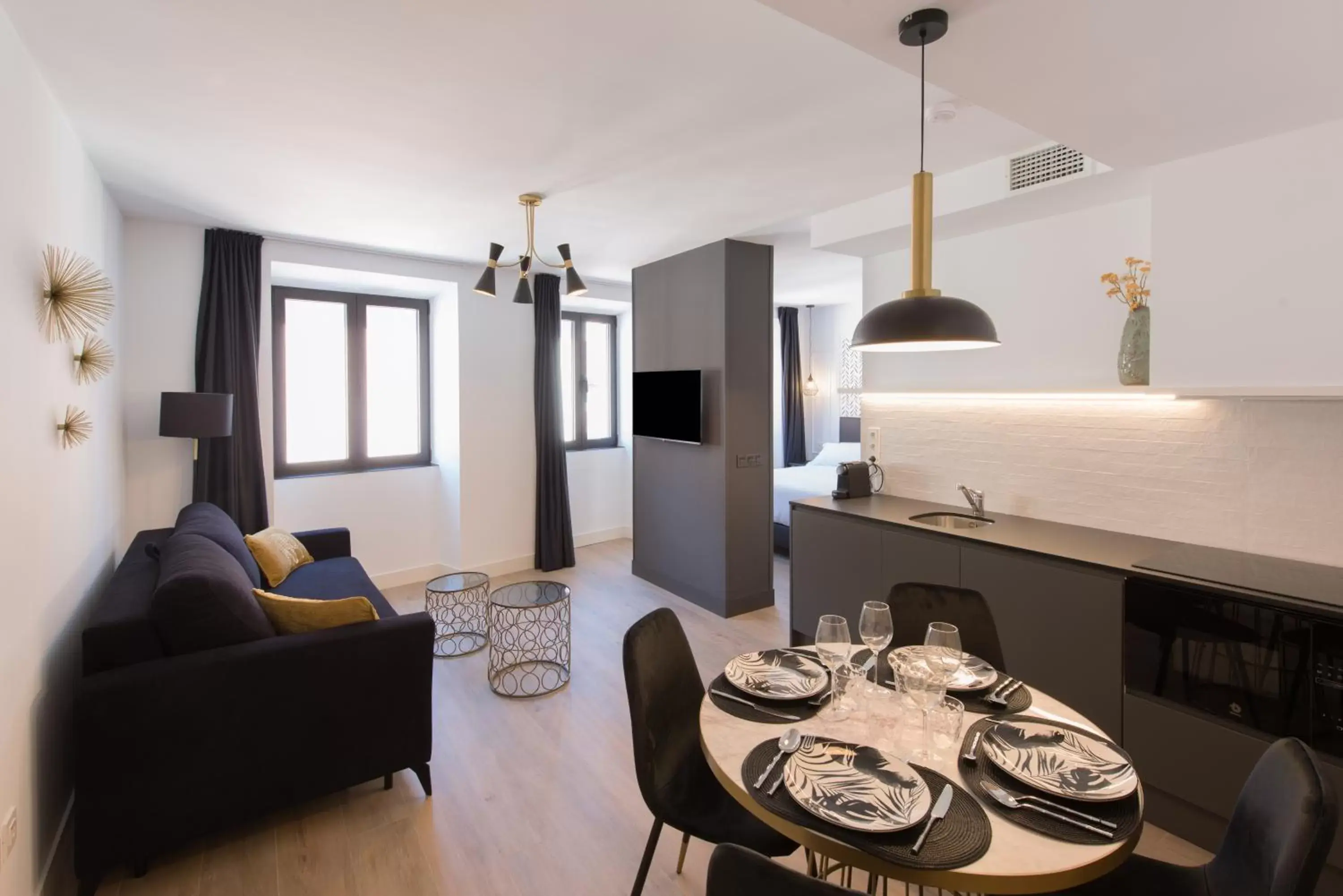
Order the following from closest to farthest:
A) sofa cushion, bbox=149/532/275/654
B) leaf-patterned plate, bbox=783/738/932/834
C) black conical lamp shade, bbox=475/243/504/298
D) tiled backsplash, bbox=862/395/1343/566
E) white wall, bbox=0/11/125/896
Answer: leaf-patterned plate, bbox=783/738/932/834, white wall, bbox=0/11/125/896, sofa cushion, bbox=149/532/275/654, tiled backsplash, bbox=862/395/1343/566, black conical lamp shade, bbox=475/243/504/298

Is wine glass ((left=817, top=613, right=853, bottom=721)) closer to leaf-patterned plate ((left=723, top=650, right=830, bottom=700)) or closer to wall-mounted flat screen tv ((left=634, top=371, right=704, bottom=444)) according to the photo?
leaf-patterned plate ((left=723, top=650, right=830, bottom=700))

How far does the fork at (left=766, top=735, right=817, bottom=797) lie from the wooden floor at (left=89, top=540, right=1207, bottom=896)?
0.99m

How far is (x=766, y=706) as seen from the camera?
1.64m

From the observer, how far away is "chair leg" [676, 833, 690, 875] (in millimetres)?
1984

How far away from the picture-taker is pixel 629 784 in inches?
103

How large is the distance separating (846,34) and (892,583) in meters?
2.43

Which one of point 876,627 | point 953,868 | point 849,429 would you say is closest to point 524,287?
point 876,627

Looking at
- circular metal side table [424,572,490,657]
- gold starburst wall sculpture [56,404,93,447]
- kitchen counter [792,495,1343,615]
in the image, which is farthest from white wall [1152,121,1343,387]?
gold starburst wall sculpture [56,404,93,447]

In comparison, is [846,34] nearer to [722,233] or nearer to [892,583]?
[892,583]

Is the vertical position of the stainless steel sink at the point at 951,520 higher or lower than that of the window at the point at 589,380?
lower

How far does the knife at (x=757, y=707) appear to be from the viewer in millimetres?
1585

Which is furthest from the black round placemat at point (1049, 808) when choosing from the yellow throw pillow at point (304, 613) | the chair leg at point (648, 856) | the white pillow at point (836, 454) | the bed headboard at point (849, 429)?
the bed headboard at point (849, 429)

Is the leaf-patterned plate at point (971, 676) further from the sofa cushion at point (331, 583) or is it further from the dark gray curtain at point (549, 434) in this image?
the dark gray curtain at point (549, 434)

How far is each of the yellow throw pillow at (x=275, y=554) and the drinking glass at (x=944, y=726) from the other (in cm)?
344
